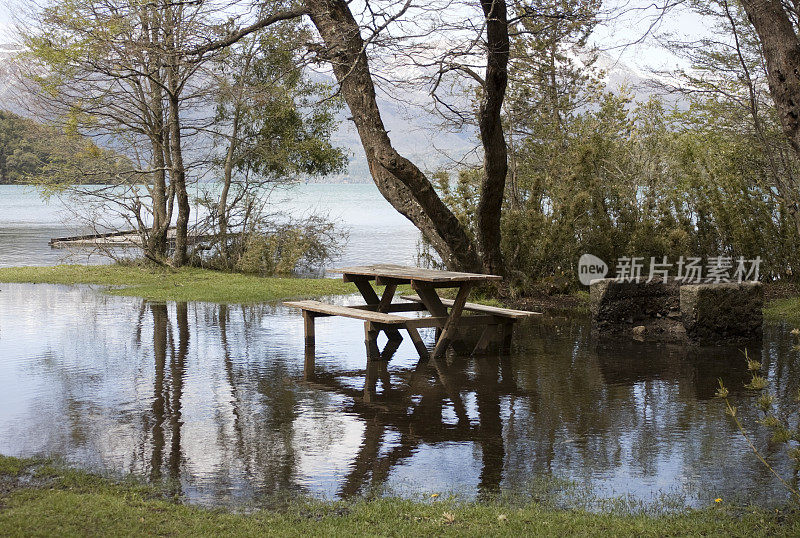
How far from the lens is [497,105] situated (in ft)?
39.4

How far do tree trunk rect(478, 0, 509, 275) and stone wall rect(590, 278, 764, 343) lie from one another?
2560 mm

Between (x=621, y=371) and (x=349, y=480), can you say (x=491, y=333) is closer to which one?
(x=621, y=371)

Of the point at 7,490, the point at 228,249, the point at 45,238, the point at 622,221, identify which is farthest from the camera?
the point at 45,238

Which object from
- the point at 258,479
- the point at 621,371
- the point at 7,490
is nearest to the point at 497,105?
the point at 621,371

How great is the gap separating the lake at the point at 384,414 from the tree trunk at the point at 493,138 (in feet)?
8.99

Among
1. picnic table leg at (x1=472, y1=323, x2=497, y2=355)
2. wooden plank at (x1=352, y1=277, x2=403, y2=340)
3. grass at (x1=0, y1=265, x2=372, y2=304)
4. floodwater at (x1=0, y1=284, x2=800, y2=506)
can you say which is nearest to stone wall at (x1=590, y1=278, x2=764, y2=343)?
floodwater at (x1=0, y1=284, x2=800, y2=506)

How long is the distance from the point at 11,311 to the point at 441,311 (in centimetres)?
723

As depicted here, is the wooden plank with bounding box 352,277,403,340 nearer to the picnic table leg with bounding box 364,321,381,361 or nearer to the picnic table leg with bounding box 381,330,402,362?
the picnic table leg with bounding box 381,330,402,362

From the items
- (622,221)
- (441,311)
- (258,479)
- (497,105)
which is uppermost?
(497,105)

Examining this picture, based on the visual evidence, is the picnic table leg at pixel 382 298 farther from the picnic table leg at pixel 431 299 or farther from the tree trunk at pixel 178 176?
the tree trunk at pixel 178 176

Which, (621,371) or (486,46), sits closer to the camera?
(621,371)

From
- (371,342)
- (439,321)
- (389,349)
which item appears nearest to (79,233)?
(389,349)

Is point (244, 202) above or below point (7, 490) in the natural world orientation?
above

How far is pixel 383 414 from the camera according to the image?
671 cm
